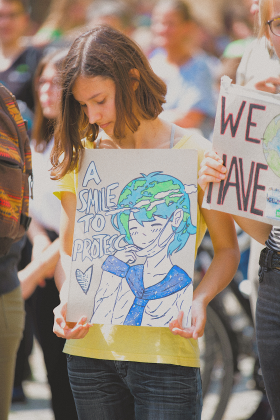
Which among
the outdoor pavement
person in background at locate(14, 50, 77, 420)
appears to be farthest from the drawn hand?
the outdoor pavement

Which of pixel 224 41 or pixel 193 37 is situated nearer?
pixel 193 37

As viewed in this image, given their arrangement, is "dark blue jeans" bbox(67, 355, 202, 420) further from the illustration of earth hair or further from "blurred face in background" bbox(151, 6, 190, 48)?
"blurred face in background" bbox(151, 6, 190, 48)

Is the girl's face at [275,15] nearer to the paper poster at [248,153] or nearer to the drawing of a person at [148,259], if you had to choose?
the paper poster at [248,153]

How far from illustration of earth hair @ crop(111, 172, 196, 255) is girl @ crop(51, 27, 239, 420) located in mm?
80

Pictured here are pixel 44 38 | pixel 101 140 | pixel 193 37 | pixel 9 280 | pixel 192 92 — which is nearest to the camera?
A: pixel 101 140

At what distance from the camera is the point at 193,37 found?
4.21 meters

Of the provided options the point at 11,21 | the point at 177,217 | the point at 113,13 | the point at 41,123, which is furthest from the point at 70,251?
the point at 113,13

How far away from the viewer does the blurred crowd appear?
2.54 m

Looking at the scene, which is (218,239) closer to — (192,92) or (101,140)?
(101,140)

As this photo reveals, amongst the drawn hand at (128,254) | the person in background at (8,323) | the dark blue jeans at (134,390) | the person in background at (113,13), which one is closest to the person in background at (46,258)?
the person in background at (8,323)

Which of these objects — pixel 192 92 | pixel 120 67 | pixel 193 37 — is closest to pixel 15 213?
pixel 120 67

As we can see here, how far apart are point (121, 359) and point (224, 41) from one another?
4.53 m

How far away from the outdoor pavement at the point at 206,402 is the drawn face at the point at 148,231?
5.04 ft

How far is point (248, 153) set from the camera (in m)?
1.43
